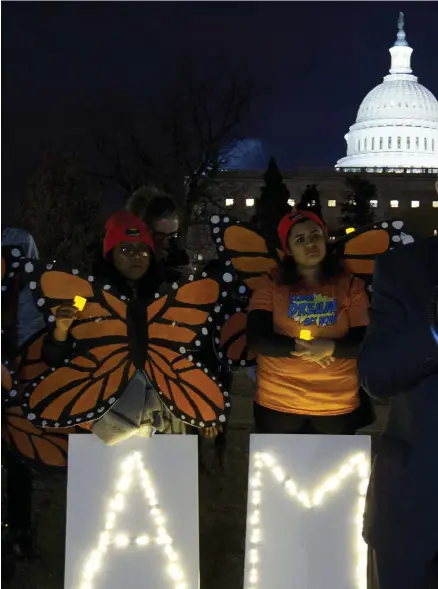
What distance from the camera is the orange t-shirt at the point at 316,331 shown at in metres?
2.59

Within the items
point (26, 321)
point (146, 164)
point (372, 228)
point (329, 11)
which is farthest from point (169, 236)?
point (146, 164)

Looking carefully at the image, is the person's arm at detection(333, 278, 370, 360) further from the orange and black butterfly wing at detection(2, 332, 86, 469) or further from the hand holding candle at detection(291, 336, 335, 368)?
the orange and black butterfly wing at detection(2, 332, 86, 469)

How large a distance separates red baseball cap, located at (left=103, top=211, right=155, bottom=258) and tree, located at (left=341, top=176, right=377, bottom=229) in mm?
4354

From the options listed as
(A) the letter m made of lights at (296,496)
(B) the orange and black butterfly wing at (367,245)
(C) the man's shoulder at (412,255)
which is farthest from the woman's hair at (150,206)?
(C) the man's shoulder at (412,255)

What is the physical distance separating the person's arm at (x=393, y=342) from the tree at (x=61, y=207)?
6.31 m

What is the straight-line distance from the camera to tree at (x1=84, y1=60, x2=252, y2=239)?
8750 millimetres

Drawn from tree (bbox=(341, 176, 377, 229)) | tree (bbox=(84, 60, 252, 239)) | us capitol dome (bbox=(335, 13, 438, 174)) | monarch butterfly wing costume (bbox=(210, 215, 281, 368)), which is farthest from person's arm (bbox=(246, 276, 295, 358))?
us capitol dome (bbox=(335, 13, 438, 174))

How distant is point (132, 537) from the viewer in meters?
2.45

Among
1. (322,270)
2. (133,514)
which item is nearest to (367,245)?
(322,270)

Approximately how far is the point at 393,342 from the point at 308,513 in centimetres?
135

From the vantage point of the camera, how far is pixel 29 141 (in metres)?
7.88

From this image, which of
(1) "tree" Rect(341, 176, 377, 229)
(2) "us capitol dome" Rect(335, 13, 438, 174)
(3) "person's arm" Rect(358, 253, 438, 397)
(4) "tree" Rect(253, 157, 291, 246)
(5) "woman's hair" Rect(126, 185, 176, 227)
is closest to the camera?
(3) "person's arm" Rect(358, 253, 438, 397)

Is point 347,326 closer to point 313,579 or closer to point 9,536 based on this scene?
point 313,579

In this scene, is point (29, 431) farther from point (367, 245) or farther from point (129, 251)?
point (367, 245)
